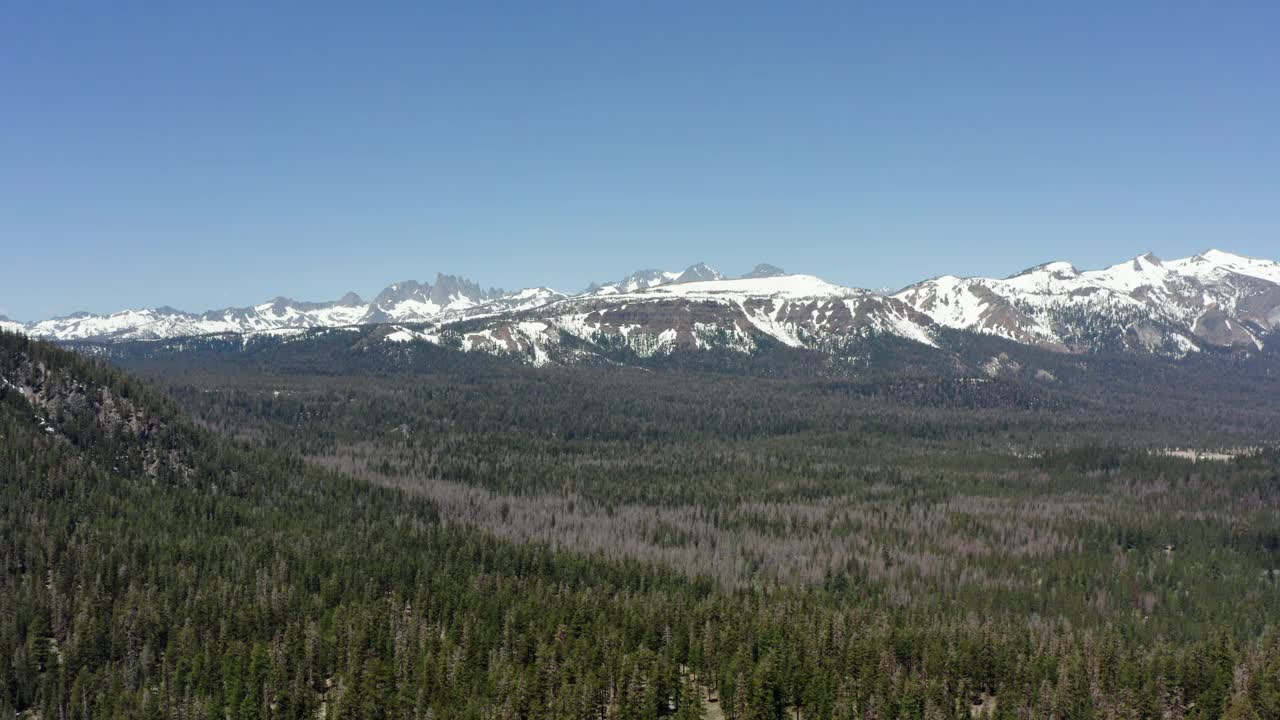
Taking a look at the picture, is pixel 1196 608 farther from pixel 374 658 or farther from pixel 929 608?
pixel 374 658

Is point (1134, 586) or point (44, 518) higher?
point (44, 518)

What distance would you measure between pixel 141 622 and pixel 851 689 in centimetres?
9762

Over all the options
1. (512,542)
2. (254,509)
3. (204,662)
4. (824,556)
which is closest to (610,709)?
(204,662)

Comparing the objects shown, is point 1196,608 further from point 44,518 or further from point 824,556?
point 44,518

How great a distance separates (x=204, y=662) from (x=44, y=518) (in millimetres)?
69692

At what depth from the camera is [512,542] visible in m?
183

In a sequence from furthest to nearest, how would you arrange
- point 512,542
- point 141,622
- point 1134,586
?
point 512,542, point 1134,586, point 141,622

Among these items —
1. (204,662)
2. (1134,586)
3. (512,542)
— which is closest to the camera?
(204,662)

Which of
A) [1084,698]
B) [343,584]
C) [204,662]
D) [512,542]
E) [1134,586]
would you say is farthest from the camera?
[512,542]

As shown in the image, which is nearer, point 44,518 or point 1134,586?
point 44,518

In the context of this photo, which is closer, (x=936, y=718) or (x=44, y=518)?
(x=936, y=718)

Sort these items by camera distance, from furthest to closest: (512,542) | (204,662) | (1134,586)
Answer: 1. (512,542)
2. (1134,586)
3. (204,662)

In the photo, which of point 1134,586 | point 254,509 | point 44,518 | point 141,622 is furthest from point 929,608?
point 44,518

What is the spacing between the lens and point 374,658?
111188 millimetres
